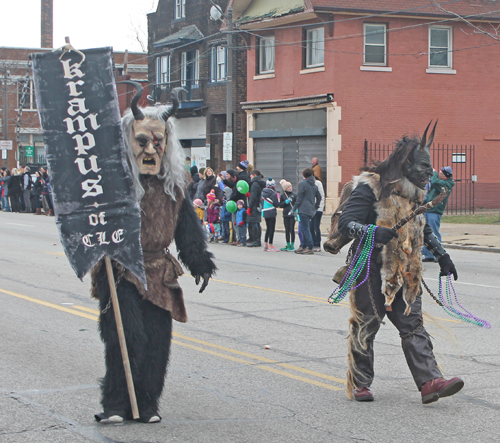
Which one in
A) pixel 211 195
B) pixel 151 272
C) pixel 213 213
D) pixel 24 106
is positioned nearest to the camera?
pixel 151 272

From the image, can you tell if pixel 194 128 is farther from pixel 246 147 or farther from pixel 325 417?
pixel 325 417

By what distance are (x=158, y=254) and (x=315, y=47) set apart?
995 inches

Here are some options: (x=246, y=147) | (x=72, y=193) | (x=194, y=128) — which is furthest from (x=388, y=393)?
(x=194, y=128)

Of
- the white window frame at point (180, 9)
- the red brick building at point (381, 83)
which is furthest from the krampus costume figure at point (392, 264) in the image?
the white window frame at point (180, 9)

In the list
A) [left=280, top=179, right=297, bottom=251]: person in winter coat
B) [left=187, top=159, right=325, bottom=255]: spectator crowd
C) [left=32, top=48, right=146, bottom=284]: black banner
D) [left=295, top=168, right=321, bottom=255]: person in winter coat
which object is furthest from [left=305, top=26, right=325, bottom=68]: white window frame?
[left=32, top=48, right=146, bottom=284]: black banner

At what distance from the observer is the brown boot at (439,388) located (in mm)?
5199

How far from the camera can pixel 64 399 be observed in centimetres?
558

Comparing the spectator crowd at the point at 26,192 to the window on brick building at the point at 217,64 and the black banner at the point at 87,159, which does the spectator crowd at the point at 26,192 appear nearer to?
the window on brick building at the point at 217,64

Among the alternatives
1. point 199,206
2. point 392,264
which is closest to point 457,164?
point 199,206

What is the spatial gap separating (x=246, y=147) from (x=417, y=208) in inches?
1158

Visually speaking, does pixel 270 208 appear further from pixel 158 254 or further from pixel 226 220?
pixel 158 254

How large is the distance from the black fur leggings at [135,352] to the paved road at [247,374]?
6.2 inches

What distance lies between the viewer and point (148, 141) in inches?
202

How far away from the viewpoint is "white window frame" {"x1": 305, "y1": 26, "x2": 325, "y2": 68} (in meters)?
29.0
